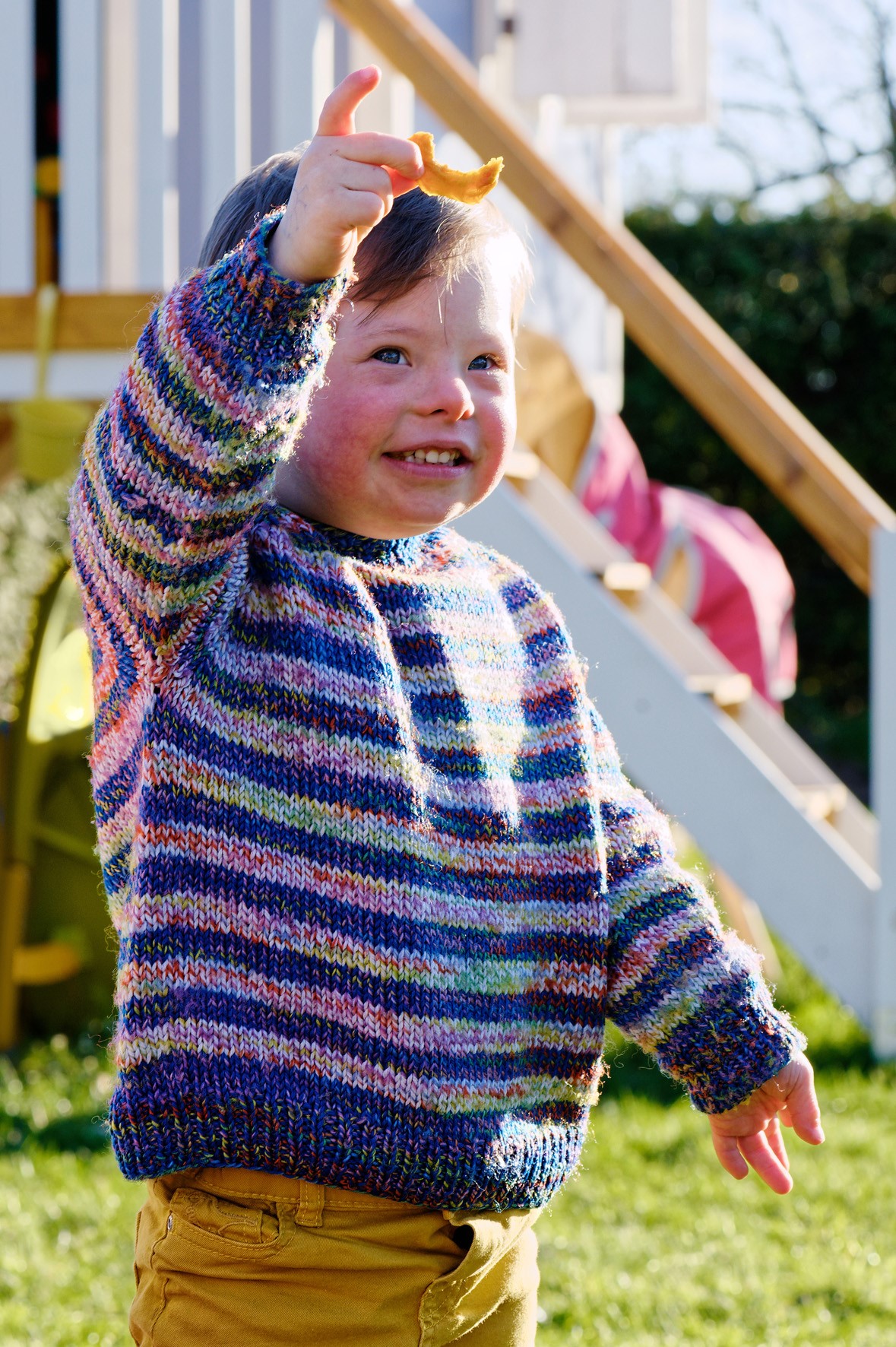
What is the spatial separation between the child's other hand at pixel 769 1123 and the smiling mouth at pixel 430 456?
0.73 metres

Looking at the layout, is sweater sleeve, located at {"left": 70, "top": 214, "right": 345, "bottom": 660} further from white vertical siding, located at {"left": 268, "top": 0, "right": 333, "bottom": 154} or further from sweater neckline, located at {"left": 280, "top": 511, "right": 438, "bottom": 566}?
white vertical siding, located at {"left": 268, "top": 0, "right": 333, "bottom": 154}

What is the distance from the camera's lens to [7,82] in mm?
3377

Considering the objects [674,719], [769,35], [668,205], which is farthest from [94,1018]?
[769,35]

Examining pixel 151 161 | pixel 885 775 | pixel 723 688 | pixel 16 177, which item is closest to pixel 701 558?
pixel 723 688

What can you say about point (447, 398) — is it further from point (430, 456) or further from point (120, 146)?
point (120, 146)

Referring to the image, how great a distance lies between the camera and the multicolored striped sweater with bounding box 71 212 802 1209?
1273 mm

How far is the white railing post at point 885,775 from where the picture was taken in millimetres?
3748

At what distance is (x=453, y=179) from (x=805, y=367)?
899cm

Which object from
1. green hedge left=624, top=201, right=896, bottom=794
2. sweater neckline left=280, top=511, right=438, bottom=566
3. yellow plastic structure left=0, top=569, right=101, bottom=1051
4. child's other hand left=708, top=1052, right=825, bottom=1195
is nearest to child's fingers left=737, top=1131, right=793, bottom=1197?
child's other hand left=708, top=1052, right=825, bottom=1195

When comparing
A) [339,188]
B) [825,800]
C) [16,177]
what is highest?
[339,188]

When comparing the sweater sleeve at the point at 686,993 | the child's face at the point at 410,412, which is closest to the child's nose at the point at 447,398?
the child's face at the point at 410,412

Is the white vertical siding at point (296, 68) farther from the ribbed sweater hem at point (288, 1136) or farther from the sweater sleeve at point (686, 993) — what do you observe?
the ribbed sweater hem at point (288, 1136)

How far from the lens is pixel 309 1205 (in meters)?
1.33

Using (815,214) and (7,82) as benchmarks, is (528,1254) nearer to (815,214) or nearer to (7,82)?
(7,82)
